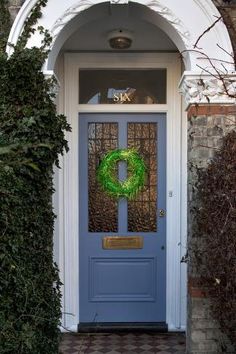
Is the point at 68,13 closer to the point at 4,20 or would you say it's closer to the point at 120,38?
the point at 4,20

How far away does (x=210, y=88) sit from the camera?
12.8 feet

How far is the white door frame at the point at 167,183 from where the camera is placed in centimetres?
504

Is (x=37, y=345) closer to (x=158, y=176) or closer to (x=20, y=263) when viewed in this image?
(x=20, y=263)

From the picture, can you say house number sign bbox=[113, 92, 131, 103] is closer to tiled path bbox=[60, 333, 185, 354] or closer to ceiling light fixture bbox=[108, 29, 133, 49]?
ceiling light fixture bbox=[108, 29, 133, 49]

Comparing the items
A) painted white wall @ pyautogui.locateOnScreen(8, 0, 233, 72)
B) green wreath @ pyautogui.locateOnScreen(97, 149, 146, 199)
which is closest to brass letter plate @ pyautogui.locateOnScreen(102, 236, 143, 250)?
green wreath @ pyautogui.locateOnScreen(97, 149, 146, 199)

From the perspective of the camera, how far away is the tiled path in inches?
180

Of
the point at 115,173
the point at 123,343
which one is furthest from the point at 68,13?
the point at 123,343

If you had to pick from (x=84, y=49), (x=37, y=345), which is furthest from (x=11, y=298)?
(x=84, y=49)

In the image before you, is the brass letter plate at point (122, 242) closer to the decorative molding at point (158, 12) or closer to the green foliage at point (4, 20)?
the decorative molding at point (158, 12)

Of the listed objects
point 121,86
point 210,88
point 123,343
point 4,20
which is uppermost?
point 4,20

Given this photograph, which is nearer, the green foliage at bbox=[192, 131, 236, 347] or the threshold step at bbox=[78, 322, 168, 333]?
the green foliage at bbox=[192, 131, 236, 347]

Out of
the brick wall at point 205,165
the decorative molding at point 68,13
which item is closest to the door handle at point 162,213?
the brick wall at point 205,165

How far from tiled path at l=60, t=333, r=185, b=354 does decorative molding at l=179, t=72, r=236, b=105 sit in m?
2.54

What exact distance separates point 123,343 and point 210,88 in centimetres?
279
